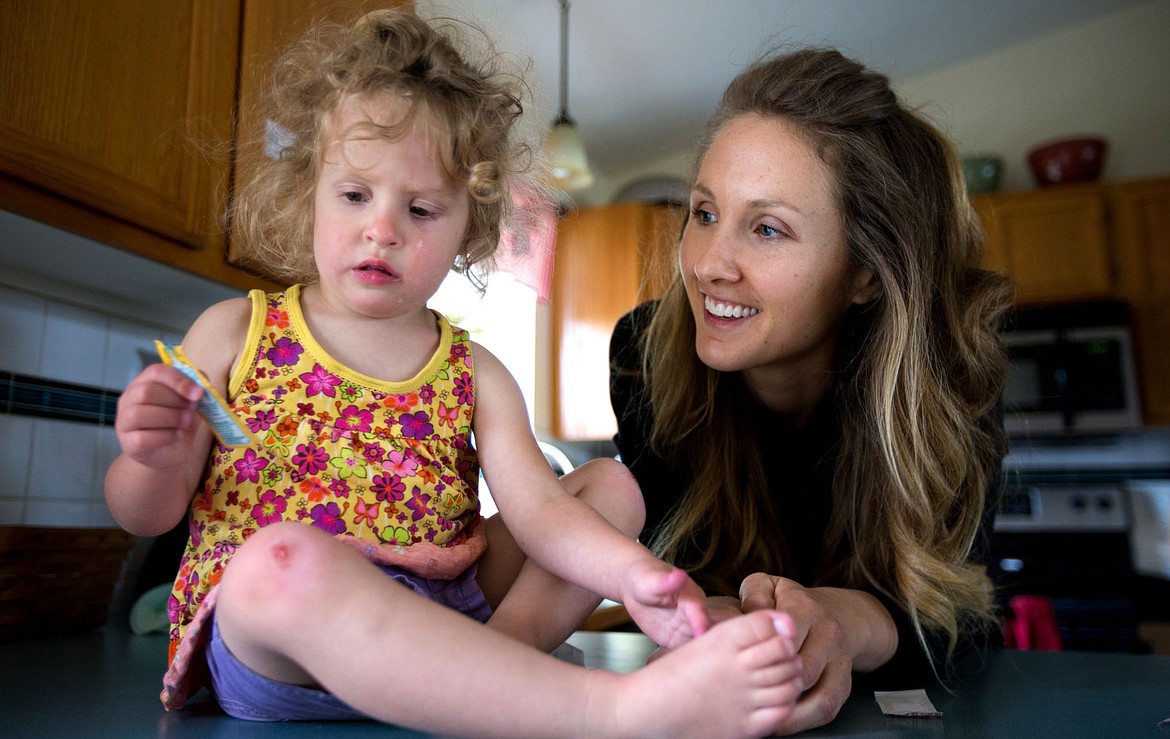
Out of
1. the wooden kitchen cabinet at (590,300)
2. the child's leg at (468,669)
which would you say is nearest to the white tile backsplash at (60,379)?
the child's leg at (468,669)

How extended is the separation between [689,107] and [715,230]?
2.94 m

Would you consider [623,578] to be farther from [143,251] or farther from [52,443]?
[52,443]

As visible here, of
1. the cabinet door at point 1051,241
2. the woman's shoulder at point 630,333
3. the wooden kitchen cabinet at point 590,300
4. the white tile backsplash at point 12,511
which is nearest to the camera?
the white tile backsplash at point 12,511

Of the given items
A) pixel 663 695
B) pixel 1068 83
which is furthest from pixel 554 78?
pixel 663 695

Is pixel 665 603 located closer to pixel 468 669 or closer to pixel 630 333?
pixel 468 669

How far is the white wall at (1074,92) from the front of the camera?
375cm

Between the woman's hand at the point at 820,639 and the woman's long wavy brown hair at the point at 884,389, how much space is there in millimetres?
128

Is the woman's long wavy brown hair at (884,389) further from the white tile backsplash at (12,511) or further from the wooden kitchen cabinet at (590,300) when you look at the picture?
the wooden kitchen cabinet at (590,300)

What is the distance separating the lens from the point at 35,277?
1433 millimetres

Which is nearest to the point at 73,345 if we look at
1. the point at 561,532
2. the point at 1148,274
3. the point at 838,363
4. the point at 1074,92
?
the point at 561,532

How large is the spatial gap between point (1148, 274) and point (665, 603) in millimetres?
3591

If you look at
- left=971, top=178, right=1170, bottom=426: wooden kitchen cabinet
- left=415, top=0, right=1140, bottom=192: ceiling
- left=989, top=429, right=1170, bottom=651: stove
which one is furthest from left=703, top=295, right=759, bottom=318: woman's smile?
left=971, top=178, right=1170, bottom=426: wooden kitchen cabinet

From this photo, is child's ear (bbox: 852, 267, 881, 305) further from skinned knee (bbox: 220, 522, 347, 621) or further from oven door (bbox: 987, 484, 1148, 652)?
oven door (bbox: 987, 484, 1148, 652)

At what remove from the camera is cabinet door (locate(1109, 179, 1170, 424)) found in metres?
3.41
